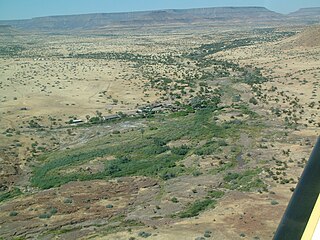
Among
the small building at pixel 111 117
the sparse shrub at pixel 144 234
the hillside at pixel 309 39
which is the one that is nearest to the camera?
the sparse shrub at pixel 144 234

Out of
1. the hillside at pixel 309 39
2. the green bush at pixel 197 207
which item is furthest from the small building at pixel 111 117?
the hillside at pixel 309 39

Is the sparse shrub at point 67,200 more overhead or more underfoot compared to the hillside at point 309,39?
more underfoot

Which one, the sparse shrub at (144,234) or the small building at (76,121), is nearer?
the sparse shrub at (144,234)

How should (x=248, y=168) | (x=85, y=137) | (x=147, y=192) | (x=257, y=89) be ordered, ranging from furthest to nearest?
(x=257, y=89) < (x=85, y=137) < (x=248, y=168) < (x=147, y=192)

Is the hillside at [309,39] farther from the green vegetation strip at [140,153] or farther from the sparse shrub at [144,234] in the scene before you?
the sparse shrub at [144,234]

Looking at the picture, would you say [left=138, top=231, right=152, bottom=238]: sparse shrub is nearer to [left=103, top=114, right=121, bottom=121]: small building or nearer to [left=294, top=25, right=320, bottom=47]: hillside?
[left=103, top=114, right=121, bottom=121]: small building

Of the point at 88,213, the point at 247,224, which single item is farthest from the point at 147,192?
the point at 247,224

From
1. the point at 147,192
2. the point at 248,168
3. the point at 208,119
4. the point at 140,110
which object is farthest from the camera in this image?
the point at 140,110

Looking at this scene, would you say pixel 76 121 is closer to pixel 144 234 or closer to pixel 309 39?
pixel 144 234

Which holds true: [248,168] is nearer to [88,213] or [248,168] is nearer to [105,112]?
[88,213]

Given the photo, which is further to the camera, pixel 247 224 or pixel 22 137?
pixel 22 137
